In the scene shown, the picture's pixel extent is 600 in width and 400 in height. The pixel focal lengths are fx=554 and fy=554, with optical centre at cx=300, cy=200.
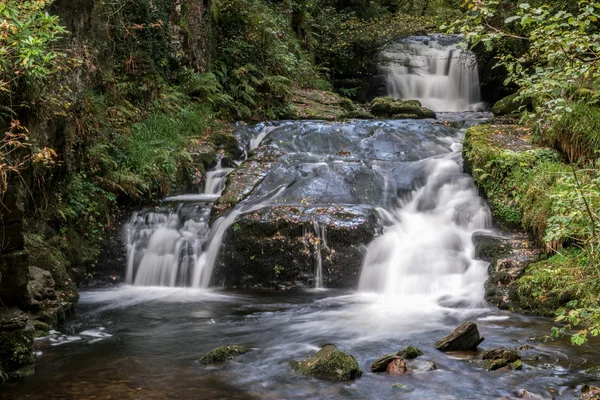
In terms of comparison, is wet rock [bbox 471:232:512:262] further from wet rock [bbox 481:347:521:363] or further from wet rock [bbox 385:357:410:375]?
wet rock [bbox 385:357:410:375]

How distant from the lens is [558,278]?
7.12 metres

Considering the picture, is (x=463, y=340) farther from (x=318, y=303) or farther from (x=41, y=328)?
(x=41, y=328)

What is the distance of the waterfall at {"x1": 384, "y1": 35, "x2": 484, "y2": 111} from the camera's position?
63.8 ft

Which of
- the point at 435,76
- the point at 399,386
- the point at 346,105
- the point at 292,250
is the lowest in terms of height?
the point at 399,386

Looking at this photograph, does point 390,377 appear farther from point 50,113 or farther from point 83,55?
point 83,55

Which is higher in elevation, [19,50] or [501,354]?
[19,50]

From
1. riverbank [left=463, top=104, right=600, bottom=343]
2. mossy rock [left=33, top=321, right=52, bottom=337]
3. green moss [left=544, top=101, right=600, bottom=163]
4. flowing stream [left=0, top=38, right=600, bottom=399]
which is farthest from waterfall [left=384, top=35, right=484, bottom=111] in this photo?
mossy rock [left=33, top=321, right=52, bottom=337]

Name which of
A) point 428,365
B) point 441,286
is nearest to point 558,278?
point 441,286

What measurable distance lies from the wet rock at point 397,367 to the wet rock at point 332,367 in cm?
30

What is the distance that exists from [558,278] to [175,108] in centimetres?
910

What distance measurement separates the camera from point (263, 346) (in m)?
6.29

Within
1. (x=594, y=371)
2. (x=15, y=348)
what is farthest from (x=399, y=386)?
(x=15, y=348)

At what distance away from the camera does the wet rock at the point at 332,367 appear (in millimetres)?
5141

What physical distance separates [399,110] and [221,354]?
40.9ft
